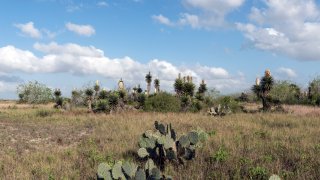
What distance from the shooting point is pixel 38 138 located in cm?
1827

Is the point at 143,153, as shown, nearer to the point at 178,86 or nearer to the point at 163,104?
the point at 163,104

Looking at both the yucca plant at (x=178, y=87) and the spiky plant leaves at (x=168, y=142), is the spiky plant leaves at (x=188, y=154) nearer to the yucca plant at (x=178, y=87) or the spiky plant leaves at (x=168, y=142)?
the spiky plant leaves at (x=168, y=142)

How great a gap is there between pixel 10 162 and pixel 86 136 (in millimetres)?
6329

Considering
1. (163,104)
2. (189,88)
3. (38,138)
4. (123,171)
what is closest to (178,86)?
(189,88)

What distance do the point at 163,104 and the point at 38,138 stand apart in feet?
67.4

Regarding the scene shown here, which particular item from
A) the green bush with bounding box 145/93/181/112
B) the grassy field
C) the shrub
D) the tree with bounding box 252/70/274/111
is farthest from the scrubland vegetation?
the shrub

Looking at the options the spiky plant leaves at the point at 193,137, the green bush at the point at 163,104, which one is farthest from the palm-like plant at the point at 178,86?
the spiky plant leaves at the point at 193,137

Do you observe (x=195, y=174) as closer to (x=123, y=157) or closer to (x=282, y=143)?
(x=123, y=157)

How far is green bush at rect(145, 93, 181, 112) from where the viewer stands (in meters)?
37.8

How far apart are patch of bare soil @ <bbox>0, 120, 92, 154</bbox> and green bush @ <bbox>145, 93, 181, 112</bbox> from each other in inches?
637

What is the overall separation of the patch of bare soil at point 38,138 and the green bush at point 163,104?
53.1 ft

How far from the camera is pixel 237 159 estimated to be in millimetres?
11500

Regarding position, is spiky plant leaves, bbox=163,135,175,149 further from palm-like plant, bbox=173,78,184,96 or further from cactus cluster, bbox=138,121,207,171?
palm-like plant, bbox=173,78,184,96

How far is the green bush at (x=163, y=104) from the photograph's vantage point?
124 ft
